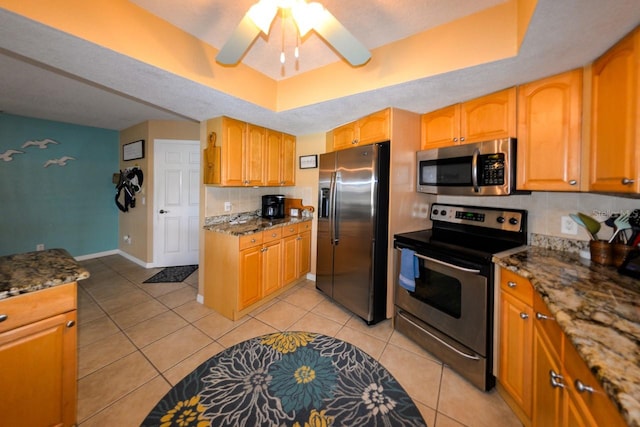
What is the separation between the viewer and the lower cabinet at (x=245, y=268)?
2428 mm

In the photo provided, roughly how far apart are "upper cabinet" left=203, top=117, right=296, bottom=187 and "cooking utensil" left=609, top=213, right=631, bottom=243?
3.08 meters

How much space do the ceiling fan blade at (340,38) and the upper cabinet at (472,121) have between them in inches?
45.6

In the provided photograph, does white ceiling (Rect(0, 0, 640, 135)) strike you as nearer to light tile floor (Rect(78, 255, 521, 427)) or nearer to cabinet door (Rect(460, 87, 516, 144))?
cabinet door (Rect(460, 87, 516, 144))

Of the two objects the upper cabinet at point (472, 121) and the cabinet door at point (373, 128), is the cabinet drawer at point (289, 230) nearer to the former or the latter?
the cabinet door at point (373, 128)

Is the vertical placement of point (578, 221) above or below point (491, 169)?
below

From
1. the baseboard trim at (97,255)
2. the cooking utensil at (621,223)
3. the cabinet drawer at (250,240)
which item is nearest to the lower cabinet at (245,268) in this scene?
the cabinet drawer at (250,240)

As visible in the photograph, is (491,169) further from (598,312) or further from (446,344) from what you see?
(446,344)

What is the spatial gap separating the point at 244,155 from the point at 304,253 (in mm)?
1574

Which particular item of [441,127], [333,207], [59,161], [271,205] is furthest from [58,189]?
[441,127]

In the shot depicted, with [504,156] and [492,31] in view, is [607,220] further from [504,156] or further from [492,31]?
[492,31]

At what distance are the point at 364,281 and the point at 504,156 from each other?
1.58 m

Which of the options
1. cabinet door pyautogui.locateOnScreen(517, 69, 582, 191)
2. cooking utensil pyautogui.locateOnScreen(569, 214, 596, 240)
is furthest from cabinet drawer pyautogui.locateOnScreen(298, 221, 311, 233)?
cooking utensil pyautogui.locateOnScreen(569, 214, 596, 240)

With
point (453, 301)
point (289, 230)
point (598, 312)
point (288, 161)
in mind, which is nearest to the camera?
point (598, 312)

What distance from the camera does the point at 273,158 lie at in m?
3.17
